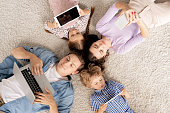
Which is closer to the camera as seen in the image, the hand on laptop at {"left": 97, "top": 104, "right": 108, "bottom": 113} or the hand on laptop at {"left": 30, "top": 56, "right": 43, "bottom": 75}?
the hand on laptop at {"left": 30, "top": 56, "right": 43, "bottom": 75}


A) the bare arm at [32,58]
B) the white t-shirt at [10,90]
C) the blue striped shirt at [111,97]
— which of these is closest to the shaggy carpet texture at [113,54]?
the blue striped shirt at [111,97]

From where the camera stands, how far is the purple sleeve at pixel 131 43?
122cm

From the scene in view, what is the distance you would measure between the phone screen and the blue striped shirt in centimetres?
68

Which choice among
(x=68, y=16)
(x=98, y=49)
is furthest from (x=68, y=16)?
(x=98, y=49)

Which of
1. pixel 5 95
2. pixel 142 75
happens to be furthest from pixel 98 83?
pixel 5 95

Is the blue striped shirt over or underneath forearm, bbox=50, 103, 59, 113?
underneath

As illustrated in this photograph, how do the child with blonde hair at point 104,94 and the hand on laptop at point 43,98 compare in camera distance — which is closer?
the hand on laptop at point 43,98

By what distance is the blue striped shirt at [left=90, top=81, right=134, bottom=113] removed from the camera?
1280mm

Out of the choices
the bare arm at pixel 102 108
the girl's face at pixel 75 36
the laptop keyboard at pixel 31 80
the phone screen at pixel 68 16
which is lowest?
the bare arm at pixel 102 108

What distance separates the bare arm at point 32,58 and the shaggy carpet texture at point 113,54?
0.20 metres

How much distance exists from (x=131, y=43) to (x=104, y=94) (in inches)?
19.9

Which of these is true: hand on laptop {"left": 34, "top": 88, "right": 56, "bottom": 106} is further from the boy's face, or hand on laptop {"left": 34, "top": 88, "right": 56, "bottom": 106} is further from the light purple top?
the light purple top

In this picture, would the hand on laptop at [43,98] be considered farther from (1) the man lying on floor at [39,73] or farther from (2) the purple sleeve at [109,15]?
(2) the purple sleeve at [109,15]

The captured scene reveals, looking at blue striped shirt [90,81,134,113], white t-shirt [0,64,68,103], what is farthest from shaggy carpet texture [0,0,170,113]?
white t-shirt [0,64,68,103]
